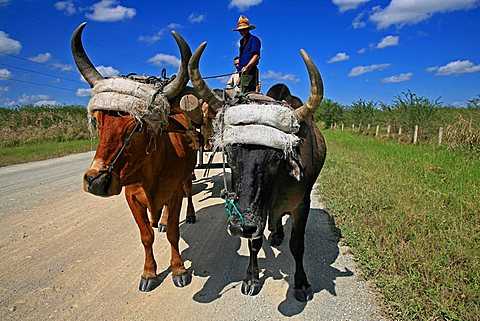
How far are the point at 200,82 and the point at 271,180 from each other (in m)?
1.17

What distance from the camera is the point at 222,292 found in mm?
3738

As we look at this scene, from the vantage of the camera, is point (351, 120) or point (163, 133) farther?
point (351, 120)

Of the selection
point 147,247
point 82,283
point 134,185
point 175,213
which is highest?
point 134,185

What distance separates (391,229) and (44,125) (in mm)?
27040

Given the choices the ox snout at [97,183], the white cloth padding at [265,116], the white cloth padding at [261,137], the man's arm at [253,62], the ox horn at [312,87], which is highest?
the man's arm at [253,62]

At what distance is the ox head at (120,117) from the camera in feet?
9.62

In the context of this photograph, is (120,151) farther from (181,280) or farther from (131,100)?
(181,280)

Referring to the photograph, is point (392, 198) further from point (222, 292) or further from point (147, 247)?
point (147, 247)

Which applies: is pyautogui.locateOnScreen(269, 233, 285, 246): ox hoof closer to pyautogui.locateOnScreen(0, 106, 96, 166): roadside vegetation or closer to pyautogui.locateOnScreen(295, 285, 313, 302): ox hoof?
Answer: pyautogui.locateOnScreen(295, 285, 313, 302): ox hoof

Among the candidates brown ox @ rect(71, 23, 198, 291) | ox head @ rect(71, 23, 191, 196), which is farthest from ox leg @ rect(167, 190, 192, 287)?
ox head @ rect(71, 23, 191, 196)

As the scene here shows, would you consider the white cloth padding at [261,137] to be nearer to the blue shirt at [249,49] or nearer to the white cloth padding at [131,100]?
the white cloth padding at [131,100]

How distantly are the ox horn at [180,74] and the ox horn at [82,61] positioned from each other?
730mm

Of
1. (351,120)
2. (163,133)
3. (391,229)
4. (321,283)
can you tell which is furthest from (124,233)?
(351,120)

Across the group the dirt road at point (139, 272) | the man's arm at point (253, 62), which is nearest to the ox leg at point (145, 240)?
the dirt road at point (139, 272)
